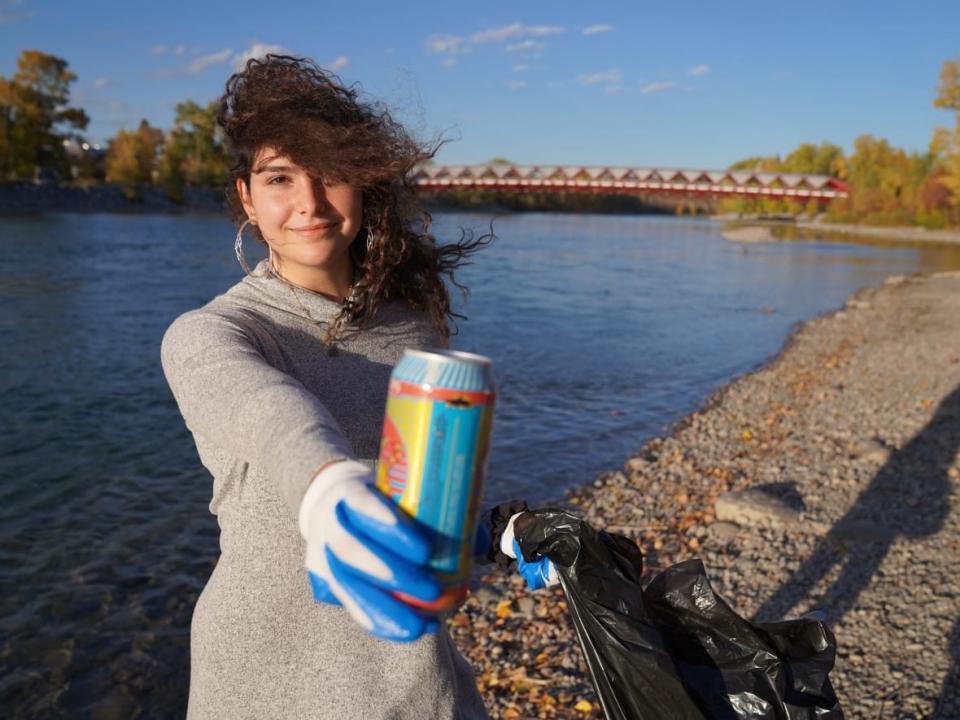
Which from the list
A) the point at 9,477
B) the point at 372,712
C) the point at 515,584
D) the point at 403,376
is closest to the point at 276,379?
the point at 403,376

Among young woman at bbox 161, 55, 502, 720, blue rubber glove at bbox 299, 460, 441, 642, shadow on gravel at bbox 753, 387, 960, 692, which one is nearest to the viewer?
blue rubber glove at bbox 299, 460, 441, 642

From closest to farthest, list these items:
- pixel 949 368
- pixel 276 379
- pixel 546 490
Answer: pixel 276 379 < pixel 546 490 < pixel 949 368

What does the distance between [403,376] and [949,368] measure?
499 inches

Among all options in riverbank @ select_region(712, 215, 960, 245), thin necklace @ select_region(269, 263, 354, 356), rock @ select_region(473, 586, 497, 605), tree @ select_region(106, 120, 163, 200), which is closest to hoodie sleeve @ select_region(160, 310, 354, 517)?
thin necklace @ select_region(269, 263, 354, 356)

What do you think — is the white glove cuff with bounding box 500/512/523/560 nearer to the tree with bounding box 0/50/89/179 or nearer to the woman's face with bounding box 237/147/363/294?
the woman's face with bounding box 237/147/363/294

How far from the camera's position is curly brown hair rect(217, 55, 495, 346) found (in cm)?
178

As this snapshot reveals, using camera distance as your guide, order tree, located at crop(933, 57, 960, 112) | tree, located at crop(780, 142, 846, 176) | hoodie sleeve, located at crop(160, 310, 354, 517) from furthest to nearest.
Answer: tree, located at crop(780, 142, 846, 176)
tree, located at crop(933, 57, 960, 112)
hoodie sleeve, located at crop(160, 310, 354, 517)

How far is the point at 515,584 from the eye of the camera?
5.25 meters

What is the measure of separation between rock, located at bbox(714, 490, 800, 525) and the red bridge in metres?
44.3

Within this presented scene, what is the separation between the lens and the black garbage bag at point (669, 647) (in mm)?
Result: 1791

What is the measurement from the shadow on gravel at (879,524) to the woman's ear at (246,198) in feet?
10.5

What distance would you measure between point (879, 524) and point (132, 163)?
76260 millimetres

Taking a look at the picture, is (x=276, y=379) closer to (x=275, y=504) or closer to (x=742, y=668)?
(x=275, y=504)

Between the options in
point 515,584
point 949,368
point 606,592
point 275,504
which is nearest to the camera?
point 275,504
